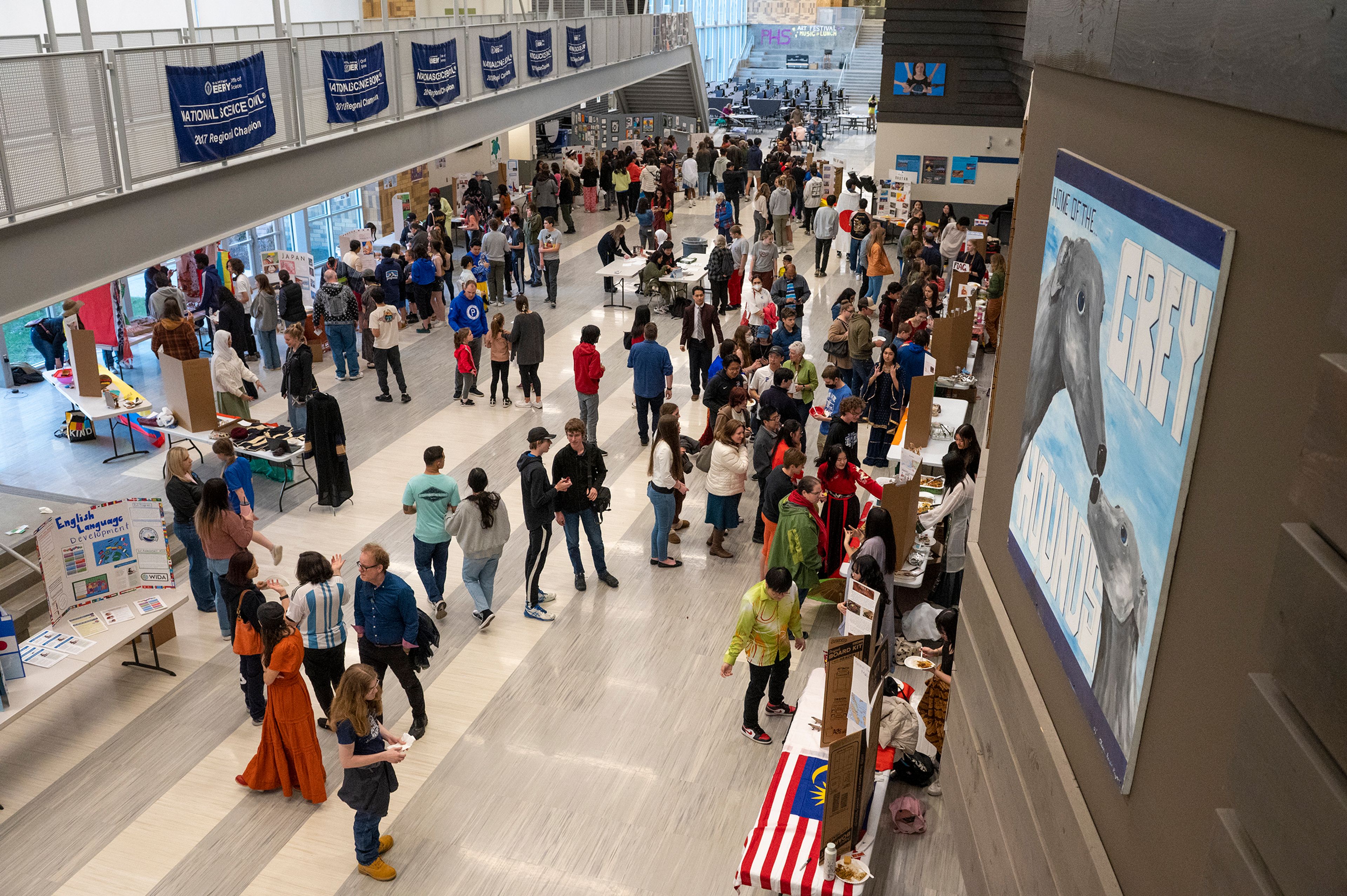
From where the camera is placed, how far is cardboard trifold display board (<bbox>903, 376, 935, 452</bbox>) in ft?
31.1

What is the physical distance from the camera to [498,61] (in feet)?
48.9

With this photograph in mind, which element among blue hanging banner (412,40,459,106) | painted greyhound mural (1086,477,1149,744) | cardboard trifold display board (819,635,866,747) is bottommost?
cardboard trifold display board (819,635,866,747)

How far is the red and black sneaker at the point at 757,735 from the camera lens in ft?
23.8

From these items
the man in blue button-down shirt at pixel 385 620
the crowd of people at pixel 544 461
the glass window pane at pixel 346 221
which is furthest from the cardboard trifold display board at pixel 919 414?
the glass window pane at pixel 346 221

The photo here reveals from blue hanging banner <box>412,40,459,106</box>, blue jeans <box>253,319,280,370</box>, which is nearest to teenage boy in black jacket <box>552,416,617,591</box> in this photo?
blue hanging banner <box>412,40,459,106</box>

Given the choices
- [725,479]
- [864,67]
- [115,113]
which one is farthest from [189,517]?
[864,67]

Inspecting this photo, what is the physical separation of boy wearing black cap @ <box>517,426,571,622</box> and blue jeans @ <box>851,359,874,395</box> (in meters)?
4.84

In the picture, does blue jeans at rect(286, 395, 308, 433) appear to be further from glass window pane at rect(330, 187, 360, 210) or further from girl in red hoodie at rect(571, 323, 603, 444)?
glass window pane at rect(330, 187, 360, 210)

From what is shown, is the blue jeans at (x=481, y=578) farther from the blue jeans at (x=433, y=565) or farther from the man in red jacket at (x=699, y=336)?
the man in red jacket at (x=699, y=336)

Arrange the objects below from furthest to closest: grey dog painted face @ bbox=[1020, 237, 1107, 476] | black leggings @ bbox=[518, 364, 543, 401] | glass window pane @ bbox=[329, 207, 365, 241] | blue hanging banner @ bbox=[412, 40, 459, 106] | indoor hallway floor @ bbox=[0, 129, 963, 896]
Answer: glass window pane @ bbox=[329, 207, 365, 241] < black leggings @ bbox=[518, 364, 543, 401] < blue hanging banner @ bbox=[412, 40, 459, 106] < indoor hallway floor @ bbox=[0, 129, 963, 896] < grey dog painted face @ bbox=[1020, 237, 1107, 476]

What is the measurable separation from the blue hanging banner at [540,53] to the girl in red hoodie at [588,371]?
6927 millimetres

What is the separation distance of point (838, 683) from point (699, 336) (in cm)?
816

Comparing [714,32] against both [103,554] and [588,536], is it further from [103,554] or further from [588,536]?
[103,554]

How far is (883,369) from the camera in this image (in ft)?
35.6
